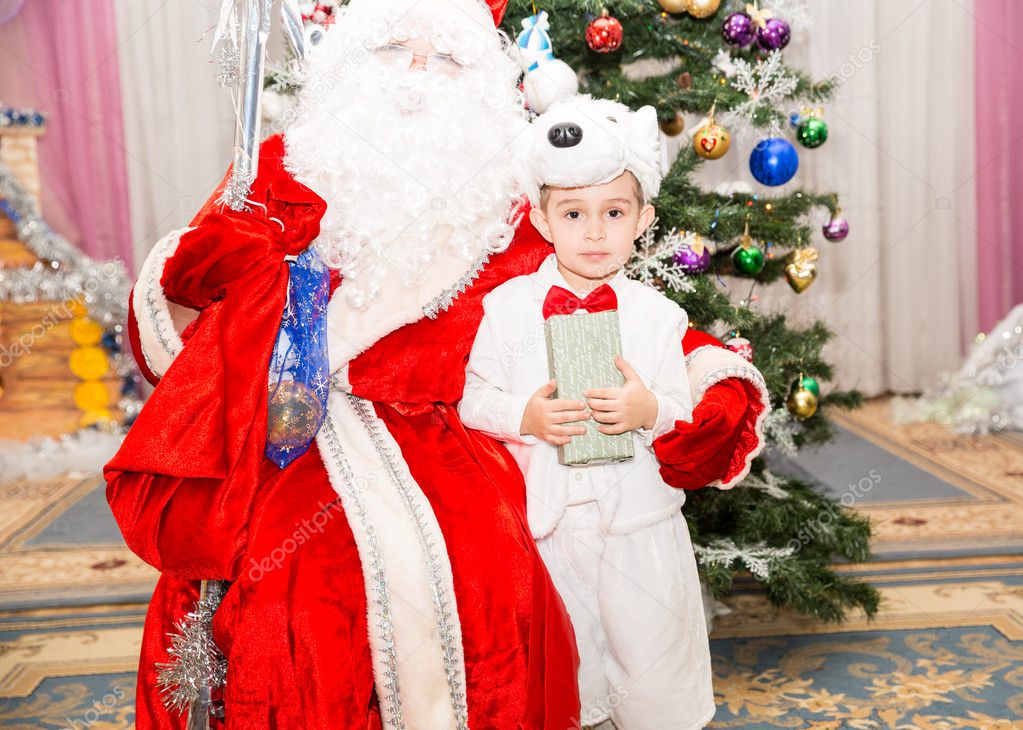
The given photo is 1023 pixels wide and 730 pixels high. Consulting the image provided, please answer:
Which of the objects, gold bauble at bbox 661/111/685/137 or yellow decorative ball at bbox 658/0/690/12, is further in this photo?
gold bauble at bbox 661/111/685/137

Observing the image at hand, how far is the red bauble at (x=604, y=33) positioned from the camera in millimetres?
Answer: 2338

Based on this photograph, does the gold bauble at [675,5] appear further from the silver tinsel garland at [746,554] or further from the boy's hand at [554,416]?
the silver tinsel garland at [746,554]

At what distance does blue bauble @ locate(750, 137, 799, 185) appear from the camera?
2520 mm

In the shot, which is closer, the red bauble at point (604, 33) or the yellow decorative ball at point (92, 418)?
the red bauble at point (604, 33)

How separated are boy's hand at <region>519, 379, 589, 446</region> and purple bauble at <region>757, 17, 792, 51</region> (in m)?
1.28

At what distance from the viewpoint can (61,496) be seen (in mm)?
4371

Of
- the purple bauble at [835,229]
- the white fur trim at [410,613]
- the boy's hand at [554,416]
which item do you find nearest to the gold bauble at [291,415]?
the white fur trim at [410,613]

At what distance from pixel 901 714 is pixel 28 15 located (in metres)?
5.02

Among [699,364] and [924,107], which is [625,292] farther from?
[924,107]

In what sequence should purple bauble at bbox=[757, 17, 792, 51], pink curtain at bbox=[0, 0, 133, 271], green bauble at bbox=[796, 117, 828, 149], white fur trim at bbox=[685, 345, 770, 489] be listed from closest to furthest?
white fur trim at bbox=[685, 345, 770, 489] → purple bauble at bbox=[757, 17, 792, 51] → green bauble at bbox=[796, 117, 828, 149] → pink curtain at bbox=[0, 0, 133, 271]

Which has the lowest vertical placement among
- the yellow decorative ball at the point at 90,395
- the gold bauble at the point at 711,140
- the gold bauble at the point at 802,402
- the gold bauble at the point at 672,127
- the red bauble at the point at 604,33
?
the yellow decorative ball at the point at 90,395

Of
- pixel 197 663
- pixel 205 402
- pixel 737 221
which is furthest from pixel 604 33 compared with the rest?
pixel 197 663

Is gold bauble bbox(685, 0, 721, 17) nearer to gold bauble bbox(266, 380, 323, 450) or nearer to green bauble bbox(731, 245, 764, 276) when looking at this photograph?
green bauble bbox(731, 245, 764, 276)

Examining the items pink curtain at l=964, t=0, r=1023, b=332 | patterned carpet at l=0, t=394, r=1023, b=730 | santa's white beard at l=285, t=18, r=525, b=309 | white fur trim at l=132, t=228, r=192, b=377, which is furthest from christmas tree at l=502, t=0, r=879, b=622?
pink curtain at l=964, t=0, r=1023, b=332
